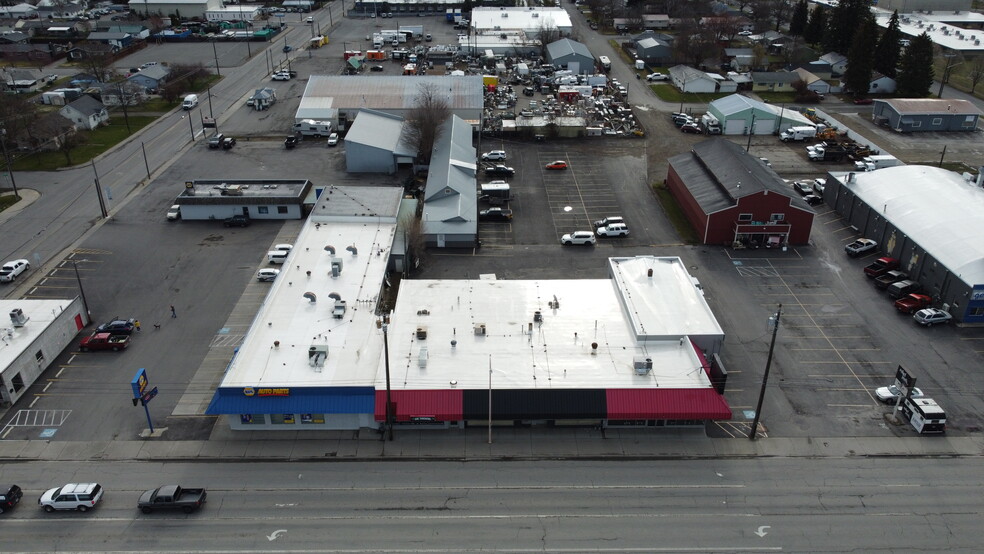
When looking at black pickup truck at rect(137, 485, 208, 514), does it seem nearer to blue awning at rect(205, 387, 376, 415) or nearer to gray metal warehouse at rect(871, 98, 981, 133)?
blue awning at rect(205, 387, 376, 415)

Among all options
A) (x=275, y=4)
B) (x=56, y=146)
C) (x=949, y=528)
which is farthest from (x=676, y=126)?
(x=275, y=4)

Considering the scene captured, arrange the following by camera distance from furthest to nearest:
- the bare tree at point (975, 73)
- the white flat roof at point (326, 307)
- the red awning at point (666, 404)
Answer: the bare tree at point (975, 73)
the white flat roof at point (326, 307)
the red awning at point (666, 404)

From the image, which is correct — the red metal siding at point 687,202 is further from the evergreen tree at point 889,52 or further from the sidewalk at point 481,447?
the evergreen tree at point 889,52

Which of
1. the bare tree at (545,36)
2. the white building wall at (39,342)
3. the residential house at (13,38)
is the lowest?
the white building wall at (39,342)

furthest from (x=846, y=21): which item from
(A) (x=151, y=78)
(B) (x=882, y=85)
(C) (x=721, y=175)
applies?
(A) (x=151, y=78)

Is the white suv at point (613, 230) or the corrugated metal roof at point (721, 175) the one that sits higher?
the corrugated metal roof at point (721, 175)

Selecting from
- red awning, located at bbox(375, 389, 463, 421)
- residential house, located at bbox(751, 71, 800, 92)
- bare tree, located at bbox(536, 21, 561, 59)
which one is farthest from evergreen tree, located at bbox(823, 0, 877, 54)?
red awning, located at bbox(375, 389, 463, 421)

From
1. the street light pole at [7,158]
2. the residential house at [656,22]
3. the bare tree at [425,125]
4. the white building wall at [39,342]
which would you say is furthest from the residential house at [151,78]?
the residential house at [656,22]
